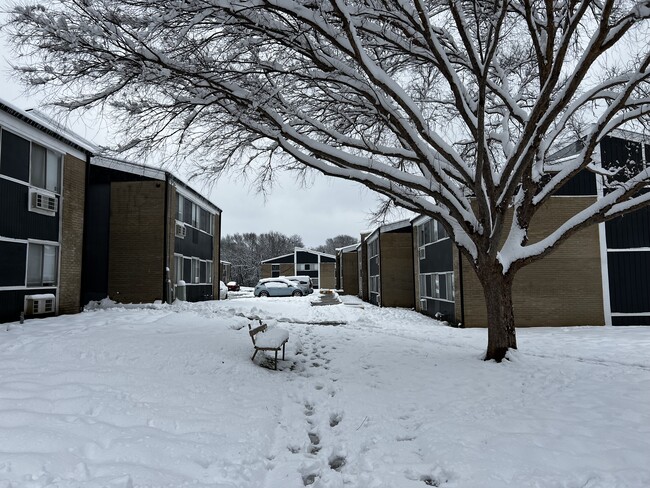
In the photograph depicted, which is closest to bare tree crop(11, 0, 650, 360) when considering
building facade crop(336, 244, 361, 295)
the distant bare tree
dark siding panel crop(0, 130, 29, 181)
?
dark siding panel crop(0, 130, 29, 181)

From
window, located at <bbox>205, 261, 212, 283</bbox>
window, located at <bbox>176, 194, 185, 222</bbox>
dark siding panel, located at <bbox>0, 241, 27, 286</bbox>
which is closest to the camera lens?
dark siding panel, located at <bbox>0, 241, 27, 286</bbox>

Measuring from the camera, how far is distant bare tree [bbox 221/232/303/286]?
70.6 m

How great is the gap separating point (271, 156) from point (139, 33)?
468 centimetres

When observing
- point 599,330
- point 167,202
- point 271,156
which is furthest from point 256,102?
point 599,330

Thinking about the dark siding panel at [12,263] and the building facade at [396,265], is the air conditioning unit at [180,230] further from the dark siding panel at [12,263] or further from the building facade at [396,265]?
the building facade at [396,265]

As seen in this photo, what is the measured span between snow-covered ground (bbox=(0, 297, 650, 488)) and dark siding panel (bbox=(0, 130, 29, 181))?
4.35 metres

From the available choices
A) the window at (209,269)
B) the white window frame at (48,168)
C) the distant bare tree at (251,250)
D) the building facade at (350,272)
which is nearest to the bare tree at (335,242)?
the distant bare tree at (251,250)

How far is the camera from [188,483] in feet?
11.3

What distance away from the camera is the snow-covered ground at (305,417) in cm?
357

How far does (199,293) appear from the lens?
22.9 meters

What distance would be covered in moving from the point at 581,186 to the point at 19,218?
18504 millimetres

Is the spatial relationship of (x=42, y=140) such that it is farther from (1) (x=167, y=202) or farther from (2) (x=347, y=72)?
(2) (x=347, y=72)

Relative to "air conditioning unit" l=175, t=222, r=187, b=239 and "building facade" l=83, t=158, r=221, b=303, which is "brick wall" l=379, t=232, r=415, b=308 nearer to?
"air conditioning unit" l=175, t=222, r=187, b=239

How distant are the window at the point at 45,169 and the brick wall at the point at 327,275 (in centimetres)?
4481
